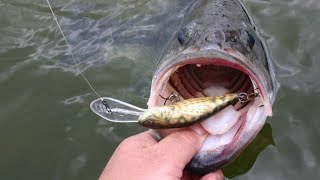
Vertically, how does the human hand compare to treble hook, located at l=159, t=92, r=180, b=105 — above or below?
above

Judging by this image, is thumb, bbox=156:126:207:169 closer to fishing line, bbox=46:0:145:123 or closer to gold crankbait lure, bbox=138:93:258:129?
gold crankbait lure, bbox=138:93:258:129

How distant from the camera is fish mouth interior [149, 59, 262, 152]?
8.16ft

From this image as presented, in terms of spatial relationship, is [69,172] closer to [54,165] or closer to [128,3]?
[54,165]

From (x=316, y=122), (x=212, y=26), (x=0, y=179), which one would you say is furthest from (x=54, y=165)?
(x=316, y=122)

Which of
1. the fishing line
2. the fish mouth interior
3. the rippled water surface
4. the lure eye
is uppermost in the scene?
the lure eye

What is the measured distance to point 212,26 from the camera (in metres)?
3.08

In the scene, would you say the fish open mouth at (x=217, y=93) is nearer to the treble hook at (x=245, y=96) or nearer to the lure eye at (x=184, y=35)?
the treble hook at (x=245, y=96)

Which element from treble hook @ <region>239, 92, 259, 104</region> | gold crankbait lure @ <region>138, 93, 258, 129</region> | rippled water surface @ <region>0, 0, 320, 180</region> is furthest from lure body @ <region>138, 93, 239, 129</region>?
rippled water surface @ <region>0, 0, 320, 180</region>

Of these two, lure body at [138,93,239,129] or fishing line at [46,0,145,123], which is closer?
lure body at [138,93,239,129]

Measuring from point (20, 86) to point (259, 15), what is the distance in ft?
6.96

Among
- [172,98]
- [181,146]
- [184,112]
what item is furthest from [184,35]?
[181,146]

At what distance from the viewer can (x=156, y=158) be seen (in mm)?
2176

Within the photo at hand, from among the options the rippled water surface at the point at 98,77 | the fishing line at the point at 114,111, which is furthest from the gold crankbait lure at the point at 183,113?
the rippled water surface at the point at 98,77

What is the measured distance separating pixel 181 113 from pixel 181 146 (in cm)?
17
